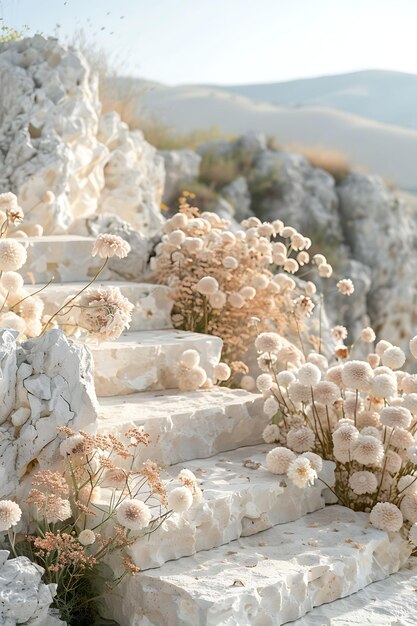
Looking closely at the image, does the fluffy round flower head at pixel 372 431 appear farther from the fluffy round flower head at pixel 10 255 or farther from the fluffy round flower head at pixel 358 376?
the fluffy round flower head at pixel 10 255

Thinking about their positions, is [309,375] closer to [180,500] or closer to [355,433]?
[355,433]

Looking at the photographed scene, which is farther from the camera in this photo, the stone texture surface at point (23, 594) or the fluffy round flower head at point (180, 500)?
the fluffy round flower head at point (180, 500)

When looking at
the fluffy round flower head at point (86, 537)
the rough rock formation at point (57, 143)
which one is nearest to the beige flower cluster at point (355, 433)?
the fluffy round flower head at point (86, 537)

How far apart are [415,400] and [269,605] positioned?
3.82ft

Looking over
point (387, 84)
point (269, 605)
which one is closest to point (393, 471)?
point (269, 605)

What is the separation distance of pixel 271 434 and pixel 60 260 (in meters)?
1.95

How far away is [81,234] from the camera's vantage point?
5793 millimetres

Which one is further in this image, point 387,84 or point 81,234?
point 387,84

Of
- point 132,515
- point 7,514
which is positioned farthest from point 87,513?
point 7,514

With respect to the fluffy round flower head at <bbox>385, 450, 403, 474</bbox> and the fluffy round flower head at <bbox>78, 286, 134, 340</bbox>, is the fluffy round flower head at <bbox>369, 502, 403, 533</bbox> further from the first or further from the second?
the fluffy round flower head at <bbox>78, 286, 134, 340</bbox>

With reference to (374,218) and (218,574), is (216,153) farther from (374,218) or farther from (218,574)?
(218,574)

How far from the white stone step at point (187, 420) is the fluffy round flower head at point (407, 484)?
0.83 metres

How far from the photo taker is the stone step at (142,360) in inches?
159

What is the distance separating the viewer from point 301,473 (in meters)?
3.18
